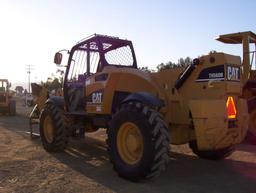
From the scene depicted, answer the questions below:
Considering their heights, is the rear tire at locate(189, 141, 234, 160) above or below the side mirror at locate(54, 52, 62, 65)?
below

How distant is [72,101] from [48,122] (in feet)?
2.89

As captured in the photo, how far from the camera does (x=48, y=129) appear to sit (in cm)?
1025

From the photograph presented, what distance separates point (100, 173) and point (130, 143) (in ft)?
3.11

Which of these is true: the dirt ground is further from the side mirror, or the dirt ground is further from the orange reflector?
the side mirror

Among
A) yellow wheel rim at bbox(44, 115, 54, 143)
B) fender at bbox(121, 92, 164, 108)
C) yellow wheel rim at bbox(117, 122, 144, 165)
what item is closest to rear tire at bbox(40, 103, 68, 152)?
yellow wheel rim at bbox(44, 115, 54, 143)

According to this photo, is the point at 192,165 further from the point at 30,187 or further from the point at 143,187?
the point at 30,187

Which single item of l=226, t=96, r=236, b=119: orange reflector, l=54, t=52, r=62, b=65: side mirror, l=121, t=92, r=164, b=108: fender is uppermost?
l=54, t=52, r=62, b=65: side mirror

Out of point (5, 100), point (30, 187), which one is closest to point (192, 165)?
point (30, 187)

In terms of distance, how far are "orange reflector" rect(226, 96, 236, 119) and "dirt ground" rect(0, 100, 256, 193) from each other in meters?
1.13

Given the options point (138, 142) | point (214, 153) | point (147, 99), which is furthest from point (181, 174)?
point (147, 99)

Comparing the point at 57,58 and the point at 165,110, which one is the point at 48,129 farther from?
the point at 165,110

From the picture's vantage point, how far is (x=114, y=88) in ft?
26.9

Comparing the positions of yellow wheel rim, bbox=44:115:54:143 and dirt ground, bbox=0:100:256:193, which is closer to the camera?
dirt ground, bbox=0:100:256:193

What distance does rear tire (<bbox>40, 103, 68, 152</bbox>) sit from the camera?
959 cm
